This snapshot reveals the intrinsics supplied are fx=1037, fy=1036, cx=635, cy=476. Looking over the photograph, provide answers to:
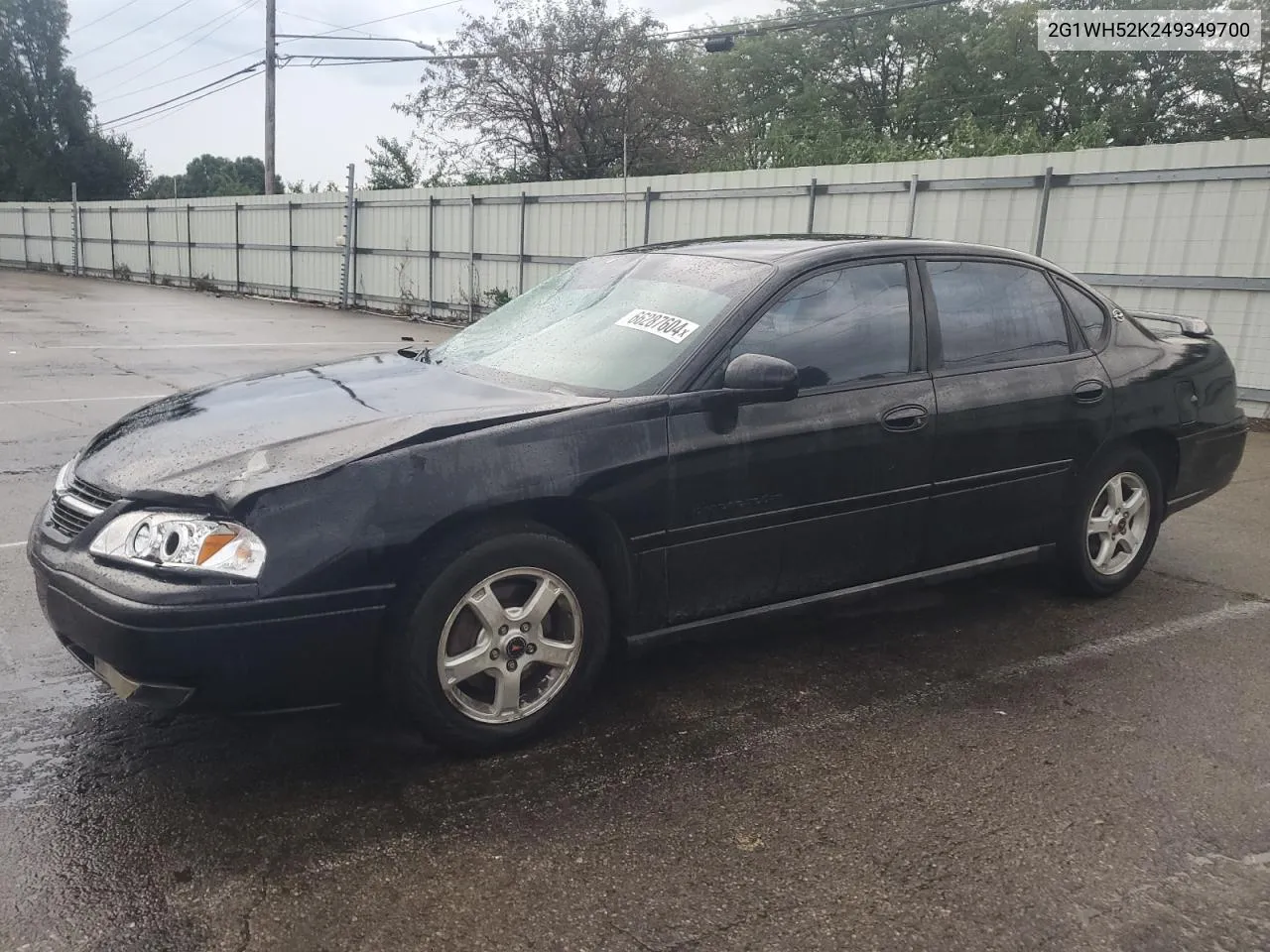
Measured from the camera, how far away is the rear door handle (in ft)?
14.3

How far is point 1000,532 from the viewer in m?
4.23

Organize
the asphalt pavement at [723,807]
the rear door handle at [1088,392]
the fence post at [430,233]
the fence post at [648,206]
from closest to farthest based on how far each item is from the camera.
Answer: the asphalt pavement at [723,807] → the rear door handle at [1088,392] → the fence post at [648,206] → the fence post at [430,233]

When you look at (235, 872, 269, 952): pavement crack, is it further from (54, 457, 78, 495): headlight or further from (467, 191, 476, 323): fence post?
(467, 191, 476, 323): fence post

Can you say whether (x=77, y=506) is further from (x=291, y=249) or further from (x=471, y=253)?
(x=291, y=249)

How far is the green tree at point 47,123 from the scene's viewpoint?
58.1m

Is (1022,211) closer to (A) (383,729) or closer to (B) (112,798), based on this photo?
(A) (383,729)

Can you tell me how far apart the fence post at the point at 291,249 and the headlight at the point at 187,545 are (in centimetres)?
2315

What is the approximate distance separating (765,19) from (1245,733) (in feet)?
133

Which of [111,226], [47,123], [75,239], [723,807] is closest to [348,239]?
[111,226]

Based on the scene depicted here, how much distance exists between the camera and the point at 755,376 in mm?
3346

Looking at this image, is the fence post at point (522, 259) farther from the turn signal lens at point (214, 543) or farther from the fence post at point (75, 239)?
the fence post at point (75, 239)

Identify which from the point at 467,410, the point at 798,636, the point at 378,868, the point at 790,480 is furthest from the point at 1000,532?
the point at 378,868

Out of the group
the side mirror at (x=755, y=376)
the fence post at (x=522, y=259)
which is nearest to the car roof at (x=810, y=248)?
the side mirror at (x=755, y=376)

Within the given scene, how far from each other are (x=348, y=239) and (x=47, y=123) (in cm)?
4989
